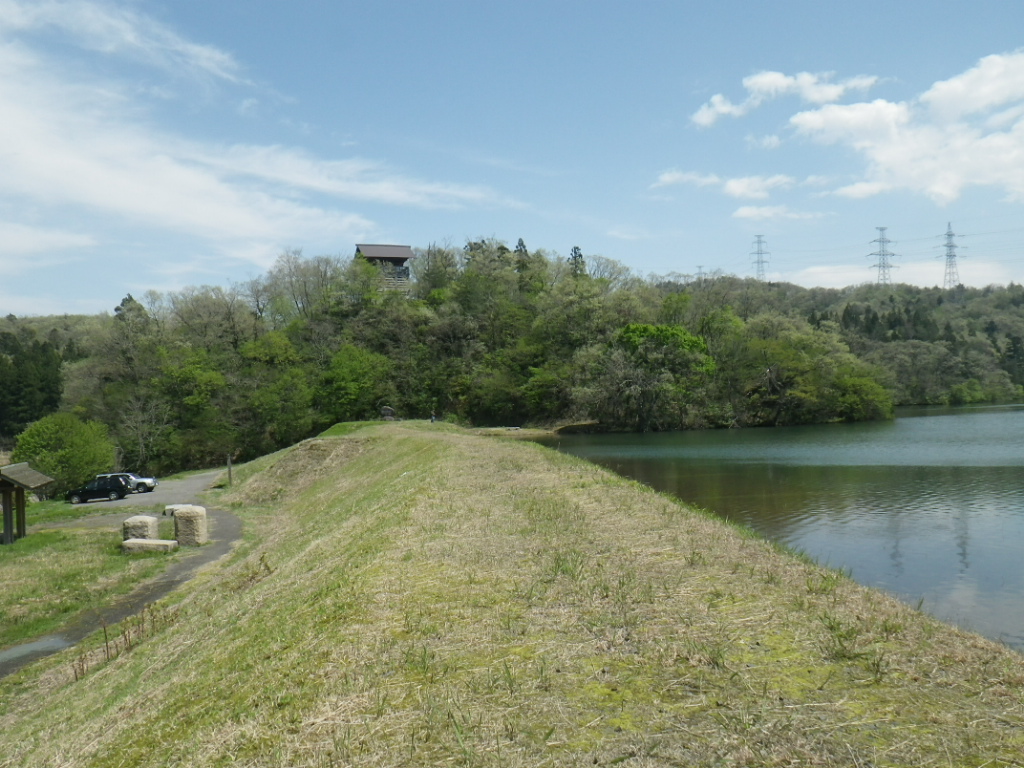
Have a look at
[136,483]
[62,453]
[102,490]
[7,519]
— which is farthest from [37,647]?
[62,453]

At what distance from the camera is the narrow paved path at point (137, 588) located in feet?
41.6

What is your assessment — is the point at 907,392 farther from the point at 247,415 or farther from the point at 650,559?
the point at 650,559

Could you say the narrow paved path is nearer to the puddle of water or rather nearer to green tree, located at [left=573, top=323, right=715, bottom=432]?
the puddle of water

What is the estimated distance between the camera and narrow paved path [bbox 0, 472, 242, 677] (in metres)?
12.7

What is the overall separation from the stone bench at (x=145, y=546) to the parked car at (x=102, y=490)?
2038cm

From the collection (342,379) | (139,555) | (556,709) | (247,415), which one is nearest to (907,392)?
(342,379)

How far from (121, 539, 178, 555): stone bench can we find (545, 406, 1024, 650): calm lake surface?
17.2 metres

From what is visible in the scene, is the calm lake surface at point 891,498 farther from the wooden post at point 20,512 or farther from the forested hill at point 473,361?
the wooden post at point 20,512

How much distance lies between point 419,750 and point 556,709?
1.08 m

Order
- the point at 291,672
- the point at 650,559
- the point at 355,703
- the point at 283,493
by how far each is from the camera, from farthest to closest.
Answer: the point at 283,493, the point at 650,559, the point at 291,672, the point at 355,703

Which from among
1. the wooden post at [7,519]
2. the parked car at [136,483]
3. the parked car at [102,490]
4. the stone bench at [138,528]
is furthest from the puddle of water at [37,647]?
the parked car at [136,483]

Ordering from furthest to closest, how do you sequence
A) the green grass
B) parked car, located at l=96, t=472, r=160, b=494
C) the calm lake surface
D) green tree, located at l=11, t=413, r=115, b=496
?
1. green tree, located at l=11, t=413, r=115, b=496
2. parked car, located at l=96, t=472, r=160, b=494
3. the calm lake surface
4. the green grass

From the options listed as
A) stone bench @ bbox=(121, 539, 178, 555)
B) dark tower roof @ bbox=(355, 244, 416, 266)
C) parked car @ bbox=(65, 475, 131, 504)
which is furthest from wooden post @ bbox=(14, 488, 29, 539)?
dark tower roof @ bbox=(355, 244, 416, 266)

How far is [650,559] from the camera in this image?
32.8ft
